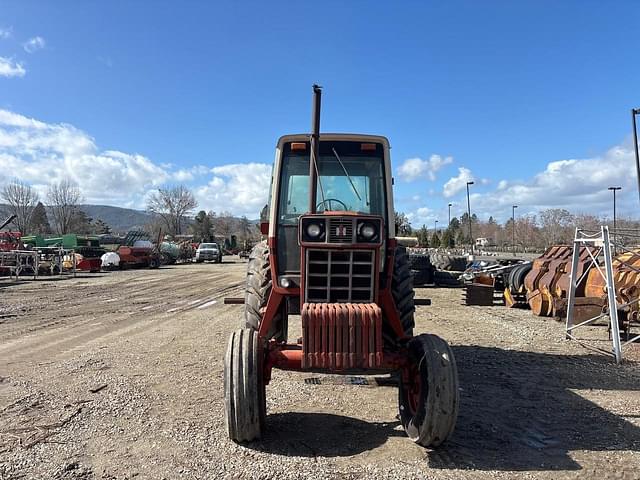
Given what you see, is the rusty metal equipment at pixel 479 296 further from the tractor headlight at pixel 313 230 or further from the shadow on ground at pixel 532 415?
the tractor headlight at pixel 313 230

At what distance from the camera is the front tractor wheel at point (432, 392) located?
426 cm

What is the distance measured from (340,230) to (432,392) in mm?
1616

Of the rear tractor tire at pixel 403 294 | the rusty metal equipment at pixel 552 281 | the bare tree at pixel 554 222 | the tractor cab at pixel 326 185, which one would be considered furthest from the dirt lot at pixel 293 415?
the bare tree at pixel 554 222

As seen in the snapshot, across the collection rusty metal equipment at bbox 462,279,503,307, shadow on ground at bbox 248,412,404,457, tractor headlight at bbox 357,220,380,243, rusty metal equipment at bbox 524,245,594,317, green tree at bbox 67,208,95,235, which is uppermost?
green tree at bbox 67,208,95,235

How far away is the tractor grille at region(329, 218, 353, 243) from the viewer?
4.72 m

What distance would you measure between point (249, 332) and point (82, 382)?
3.32 metres

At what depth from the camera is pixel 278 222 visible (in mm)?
5801

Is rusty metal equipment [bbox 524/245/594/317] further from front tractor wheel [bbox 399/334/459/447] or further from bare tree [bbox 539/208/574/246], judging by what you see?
bare tree [bbox 539/208/574/246]

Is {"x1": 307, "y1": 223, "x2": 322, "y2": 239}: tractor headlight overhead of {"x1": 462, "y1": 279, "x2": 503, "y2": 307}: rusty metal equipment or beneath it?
overhead

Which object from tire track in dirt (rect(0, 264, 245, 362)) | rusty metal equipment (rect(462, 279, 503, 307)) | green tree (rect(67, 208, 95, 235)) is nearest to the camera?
tire track in dirt (rect(0, 264, 245, 362))

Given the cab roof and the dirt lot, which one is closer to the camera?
the dirt lot

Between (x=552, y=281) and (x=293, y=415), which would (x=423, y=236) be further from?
→ (x=293, y=415)

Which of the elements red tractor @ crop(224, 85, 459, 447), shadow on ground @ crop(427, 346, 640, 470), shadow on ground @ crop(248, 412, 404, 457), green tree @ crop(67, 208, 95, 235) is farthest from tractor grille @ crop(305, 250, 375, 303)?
green tree @ crop(67, 208, 95, 235)

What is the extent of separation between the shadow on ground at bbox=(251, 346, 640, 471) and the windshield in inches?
92.2
